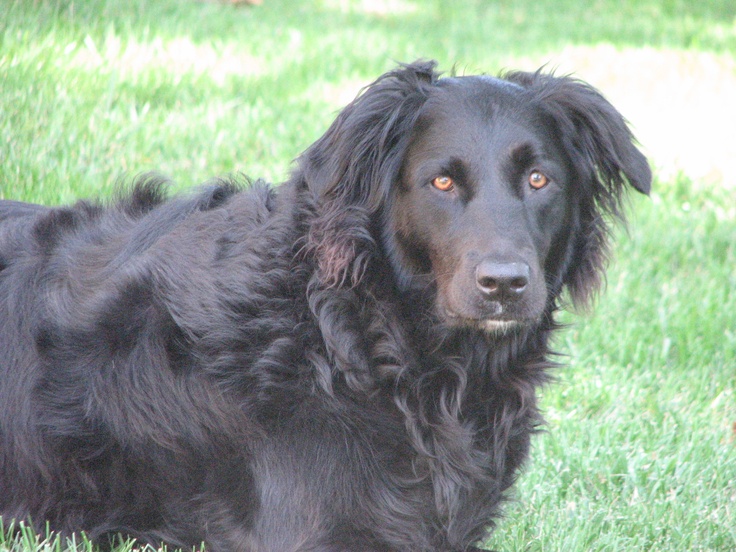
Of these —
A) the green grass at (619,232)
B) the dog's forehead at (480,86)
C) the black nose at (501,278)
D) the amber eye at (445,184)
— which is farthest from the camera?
the green grass at (619,232)

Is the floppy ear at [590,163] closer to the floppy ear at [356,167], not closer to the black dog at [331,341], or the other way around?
the black dog at [331,341]

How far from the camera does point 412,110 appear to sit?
9.55 feet

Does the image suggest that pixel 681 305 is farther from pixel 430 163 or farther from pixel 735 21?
pixel 735 21

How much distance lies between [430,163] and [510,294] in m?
0.53

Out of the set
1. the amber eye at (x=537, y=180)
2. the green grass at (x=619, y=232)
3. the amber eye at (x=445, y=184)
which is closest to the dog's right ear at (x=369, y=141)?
the amber eye at (x=445, y=184)

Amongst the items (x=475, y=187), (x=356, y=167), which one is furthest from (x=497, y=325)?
(x=356, y=167)

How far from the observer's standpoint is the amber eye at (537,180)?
2.81 m

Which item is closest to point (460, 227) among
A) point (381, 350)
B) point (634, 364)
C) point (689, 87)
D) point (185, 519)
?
point (381, 350)

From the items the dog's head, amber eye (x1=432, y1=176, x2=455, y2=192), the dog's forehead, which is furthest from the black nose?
the dog's forehead

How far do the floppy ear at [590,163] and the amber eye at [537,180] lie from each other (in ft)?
0.72

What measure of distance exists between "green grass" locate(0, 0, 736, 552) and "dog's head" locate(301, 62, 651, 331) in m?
0.83

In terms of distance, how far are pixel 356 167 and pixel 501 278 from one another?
2.06ft

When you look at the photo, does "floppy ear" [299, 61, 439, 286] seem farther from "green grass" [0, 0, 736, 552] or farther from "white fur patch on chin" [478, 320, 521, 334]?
"green grass" [0, 0, 736, 552]

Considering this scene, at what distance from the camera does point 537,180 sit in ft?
9.24
